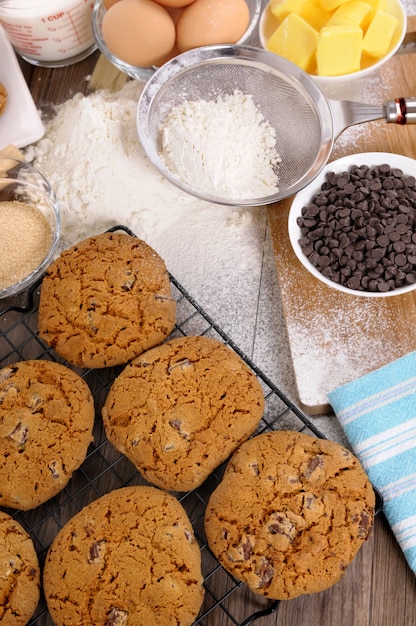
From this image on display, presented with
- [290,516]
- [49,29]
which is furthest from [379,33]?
[290,516]

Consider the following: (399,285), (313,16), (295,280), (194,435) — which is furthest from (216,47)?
(194,435)

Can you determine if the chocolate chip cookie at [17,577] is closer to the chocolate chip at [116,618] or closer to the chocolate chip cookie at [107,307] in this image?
the chocolate chip at [116,618]

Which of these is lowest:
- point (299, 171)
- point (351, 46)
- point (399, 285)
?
point (399, 285)

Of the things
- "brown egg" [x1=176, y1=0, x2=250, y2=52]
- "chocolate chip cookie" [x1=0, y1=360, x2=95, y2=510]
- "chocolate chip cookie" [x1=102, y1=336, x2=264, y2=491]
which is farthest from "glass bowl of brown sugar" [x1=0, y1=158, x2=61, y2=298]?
"brown egg" [x1=176, y1=0, x2=250, y2=52]

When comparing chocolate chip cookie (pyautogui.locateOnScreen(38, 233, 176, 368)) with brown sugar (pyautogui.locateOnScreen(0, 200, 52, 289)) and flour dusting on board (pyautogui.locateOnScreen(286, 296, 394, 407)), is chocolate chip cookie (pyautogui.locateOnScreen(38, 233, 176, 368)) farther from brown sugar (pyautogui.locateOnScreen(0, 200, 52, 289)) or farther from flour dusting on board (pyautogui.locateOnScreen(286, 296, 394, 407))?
flour dusting on board (pyautogui.locateOnScreen(286, 296, 394, 407))

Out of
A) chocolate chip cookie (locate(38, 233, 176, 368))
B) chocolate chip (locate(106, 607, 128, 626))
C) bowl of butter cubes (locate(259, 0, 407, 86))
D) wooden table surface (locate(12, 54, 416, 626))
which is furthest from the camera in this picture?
bowl of butter cubes (locate(259, 0, 407, 86))

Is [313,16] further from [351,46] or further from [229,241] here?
[229,241]

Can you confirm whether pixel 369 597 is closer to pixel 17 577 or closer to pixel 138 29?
pixel 17 577
